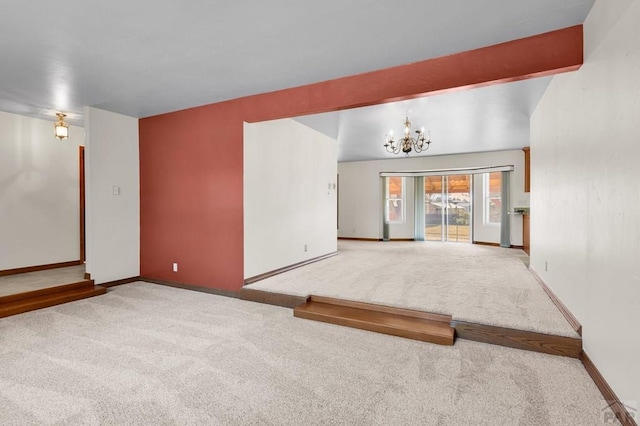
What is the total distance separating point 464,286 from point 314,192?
3113 mm

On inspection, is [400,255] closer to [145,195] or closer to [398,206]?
[398,206]

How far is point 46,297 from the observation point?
13.0 ft

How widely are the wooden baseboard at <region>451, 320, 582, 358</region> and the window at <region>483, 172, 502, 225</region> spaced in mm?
6818

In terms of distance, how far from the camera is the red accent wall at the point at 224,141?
2.71 meters

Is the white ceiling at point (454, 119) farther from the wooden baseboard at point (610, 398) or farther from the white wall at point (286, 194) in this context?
the wooden baseboard at point (610, 398)

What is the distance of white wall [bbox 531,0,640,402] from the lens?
5.65 ft

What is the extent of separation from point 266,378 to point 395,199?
841cm

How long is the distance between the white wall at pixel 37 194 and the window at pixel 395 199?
25.9 feet

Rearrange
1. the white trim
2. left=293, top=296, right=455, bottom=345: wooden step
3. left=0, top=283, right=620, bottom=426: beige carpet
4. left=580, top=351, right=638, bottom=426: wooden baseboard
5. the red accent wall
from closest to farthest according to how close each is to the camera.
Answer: left=580, top=351, right=638, bottom=426: wooden baseboard < left=0, top=283, right=620, bottom=426: beige carpet < the red accent wall < left=293, top=296, right=455, bottom=345: wooden step < the white trim

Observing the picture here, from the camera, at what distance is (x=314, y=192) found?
608cm

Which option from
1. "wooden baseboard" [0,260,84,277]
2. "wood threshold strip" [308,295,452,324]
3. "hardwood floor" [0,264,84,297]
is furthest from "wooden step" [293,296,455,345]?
"wooden baseboard" [0,260,84,277]

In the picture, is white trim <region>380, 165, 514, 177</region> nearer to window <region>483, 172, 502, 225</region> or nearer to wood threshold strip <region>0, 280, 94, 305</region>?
window <region>483, 172, 502, 225</region>

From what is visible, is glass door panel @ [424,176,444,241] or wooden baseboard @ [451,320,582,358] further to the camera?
glass door panel @ [424,176,444,241]

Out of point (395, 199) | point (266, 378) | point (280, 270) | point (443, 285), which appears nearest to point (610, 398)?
point (266, 378)
